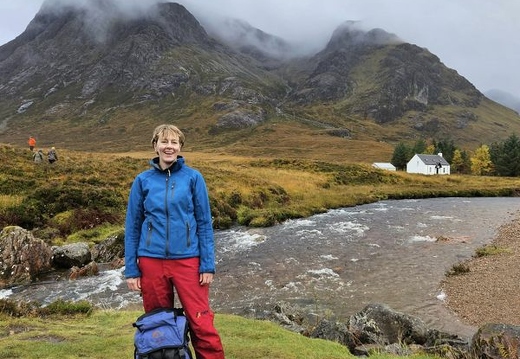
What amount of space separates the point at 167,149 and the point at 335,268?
18.0 metres

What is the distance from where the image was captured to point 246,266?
906 inches

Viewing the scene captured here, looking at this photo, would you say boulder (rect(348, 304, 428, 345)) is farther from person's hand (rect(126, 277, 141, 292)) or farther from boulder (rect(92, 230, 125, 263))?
boulder (rect(92, 230, 125, 263))

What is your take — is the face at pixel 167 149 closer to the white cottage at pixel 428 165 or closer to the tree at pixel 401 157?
the white cottage at pixel 428 165

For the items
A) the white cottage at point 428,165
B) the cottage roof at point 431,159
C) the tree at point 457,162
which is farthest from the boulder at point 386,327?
the tree at point 457,162

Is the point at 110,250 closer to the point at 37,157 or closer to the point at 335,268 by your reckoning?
the point at 335,268

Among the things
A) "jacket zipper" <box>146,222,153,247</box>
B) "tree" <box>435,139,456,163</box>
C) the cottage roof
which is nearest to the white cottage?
the cottage roof

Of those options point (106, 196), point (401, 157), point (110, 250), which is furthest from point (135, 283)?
point (401, 157)

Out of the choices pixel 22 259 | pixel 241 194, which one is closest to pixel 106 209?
pixel 22 259

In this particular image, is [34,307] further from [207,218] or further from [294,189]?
[294,189]

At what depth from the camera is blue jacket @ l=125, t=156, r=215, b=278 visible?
6379 millimetres

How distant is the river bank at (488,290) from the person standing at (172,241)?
1279 centimetres

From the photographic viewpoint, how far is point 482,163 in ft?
365

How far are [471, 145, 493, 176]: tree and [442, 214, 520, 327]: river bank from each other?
96.4 m

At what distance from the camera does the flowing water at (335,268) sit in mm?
17156
